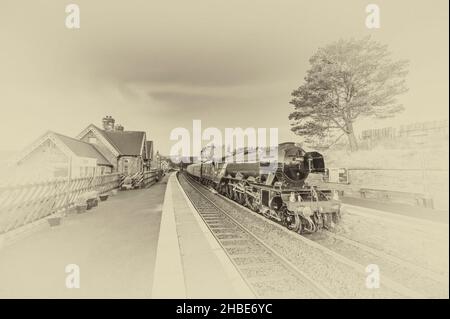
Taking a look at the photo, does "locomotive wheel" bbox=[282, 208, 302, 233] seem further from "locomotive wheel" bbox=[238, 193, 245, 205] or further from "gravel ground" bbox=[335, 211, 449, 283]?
"locomotive wheel" bbox=[238, 193, 245, 205]

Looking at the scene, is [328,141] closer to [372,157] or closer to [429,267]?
[372,157]

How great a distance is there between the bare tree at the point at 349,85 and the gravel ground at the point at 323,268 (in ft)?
35.8

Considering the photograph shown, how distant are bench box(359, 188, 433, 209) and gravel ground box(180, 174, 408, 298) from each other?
7052 millimetres

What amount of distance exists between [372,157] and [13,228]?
17.0 meters

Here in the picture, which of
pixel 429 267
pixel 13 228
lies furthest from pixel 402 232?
pixel 13 228

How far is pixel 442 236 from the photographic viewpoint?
251 inches

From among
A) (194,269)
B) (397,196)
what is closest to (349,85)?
(397,196)

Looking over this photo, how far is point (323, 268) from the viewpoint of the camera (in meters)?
4.85

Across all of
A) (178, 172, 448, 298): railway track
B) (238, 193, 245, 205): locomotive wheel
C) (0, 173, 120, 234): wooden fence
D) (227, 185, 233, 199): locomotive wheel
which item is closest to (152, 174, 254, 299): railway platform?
(178, 172, 448, 298): railway track

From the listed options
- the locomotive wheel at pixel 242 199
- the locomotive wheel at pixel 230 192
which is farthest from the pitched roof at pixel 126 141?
the locomotive wheel at pixel 242 199

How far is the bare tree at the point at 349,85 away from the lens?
1473 cm

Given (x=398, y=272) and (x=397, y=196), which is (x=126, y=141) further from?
(x=398, y=272)

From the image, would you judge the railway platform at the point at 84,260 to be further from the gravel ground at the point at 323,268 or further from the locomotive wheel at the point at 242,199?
the locomotive wheel at the point at 242,199

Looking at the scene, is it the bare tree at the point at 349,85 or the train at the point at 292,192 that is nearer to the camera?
the train at the point at 292,192
